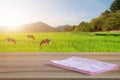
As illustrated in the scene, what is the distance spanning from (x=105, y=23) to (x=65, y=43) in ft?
1.46

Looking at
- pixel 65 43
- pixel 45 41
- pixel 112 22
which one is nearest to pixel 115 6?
pixel 112 22

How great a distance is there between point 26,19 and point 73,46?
50 centimetres

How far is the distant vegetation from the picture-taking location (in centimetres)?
265

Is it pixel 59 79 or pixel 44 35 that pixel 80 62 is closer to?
pixel 59 79

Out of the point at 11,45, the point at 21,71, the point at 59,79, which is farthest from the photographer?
the point at 11,45

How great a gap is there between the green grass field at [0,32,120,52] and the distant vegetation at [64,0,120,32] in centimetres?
9

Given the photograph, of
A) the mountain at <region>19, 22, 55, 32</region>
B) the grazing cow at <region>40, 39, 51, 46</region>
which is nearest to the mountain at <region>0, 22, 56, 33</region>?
the mountain at <region>19, 22, 55, 32</region>

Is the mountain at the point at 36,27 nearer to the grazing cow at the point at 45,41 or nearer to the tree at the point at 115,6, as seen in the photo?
the grazing cow at the point at 45,41

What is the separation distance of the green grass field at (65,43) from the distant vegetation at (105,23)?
9cm

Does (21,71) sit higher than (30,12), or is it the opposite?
(30,12)

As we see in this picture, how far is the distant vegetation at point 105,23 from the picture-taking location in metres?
2.65

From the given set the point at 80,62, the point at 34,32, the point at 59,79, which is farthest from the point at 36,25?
the point at 59,79

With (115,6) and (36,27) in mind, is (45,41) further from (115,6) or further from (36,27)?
(115,6)

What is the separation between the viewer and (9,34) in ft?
8.45
